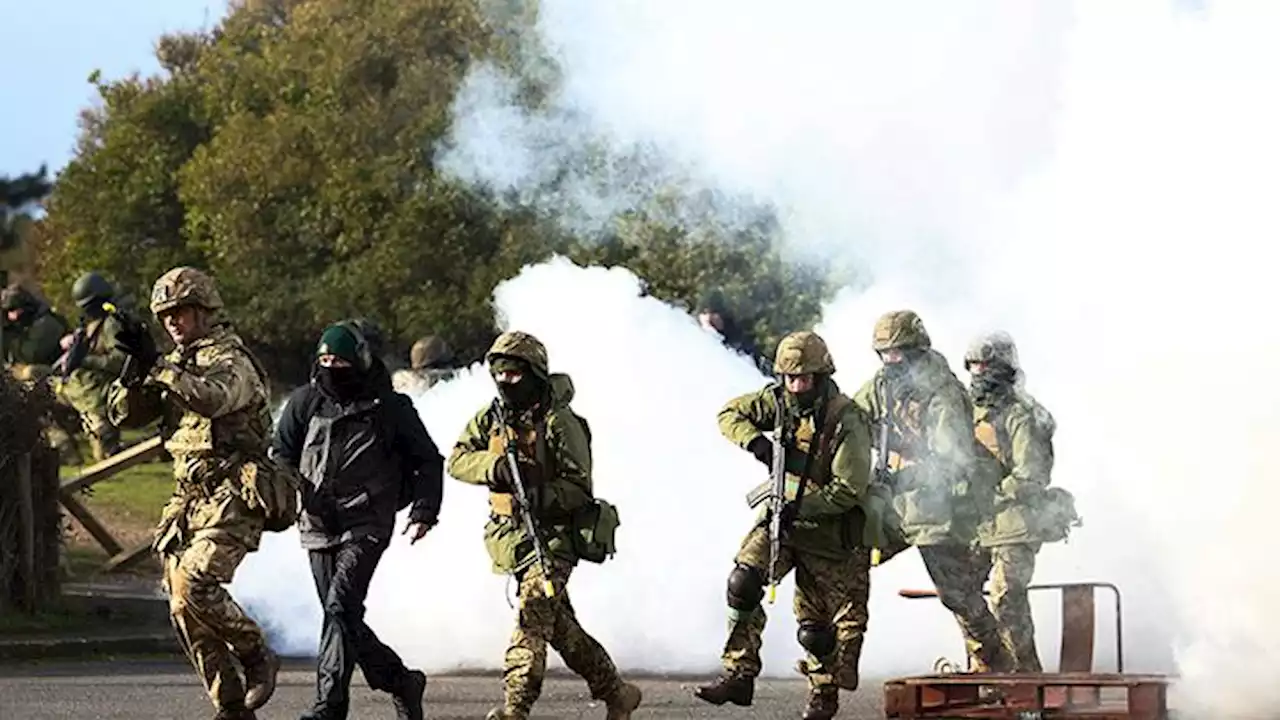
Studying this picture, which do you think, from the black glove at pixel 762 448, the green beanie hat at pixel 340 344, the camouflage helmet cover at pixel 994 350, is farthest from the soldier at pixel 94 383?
the green beanie hat at pixel 340 344

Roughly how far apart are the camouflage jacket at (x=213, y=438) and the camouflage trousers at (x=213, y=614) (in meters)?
0.07

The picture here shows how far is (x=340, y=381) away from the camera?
11.6 m

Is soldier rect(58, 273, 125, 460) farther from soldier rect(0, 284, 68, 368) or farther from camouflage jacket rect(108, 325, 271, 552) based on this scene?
camouflage jacket rect(108, 325, 271, 552)

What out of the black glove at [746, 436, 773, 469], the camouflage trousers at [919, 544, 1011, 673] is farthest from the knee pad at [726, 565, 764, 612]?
the camouflage trousers at [919, 544, 1011, 673]

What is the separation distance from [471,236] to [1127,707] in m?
14.8

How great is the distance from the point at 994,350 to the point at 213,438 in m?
4.64

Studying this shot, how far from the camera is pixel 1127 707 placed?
12102 millimetres

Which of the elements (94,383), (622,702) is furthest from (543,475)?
(94,383)

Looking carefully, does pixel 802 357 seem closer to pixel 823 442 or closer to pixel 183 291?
pixel 823 442

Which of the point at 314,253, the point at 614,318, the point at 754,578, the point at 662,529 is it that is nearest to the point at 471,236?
the point at 314,253

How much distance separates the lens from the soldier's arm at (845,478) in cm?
1248

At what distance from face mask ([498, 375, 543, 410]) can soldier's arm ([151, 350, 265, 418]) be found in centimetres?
101

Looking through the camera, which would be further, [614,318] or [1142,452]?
[614,318]

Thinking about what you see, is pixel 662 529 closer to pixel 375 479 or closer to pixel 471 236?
pixel 375 479
